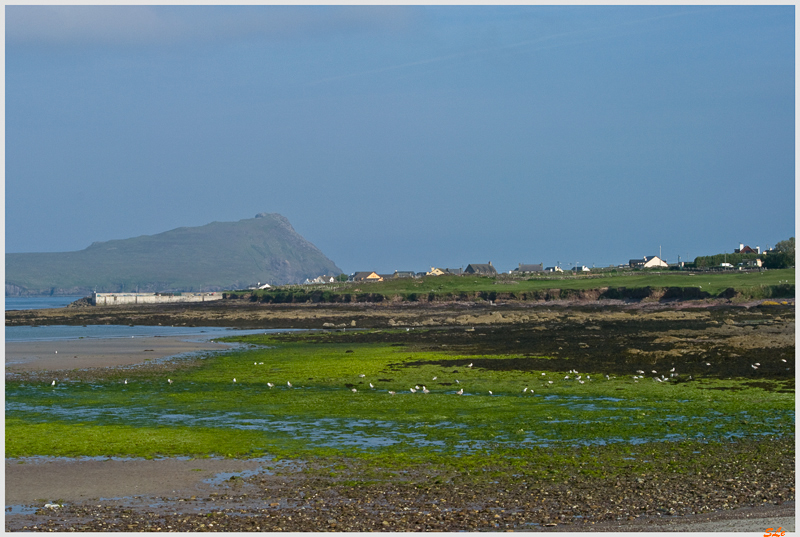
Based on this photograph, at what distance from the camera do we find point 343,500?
12242 millimetres

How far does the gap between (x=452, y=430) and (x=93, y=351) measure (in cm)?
3113

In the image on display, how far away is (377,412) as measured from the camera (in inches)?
819

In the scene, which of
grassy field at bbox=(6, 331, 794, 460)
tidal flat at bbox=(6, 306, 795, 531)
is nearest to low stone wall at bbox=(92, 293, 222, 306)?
tidal flat at bbox=(6, 306, 795, 531)

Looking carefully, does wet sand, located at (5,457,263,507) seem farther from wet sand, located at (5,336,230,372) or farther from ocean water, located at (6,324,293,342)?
ocean water, located at (6,324,293,342)

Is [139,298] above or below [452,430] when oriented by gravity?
above

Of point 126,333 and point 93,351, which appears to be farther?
point 126,333

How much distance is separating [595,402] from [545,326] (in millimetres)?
32267

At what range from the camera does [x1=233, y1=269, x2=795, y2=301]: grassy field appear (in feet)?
259

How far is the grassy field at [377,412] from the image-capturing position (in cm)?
→ 1659

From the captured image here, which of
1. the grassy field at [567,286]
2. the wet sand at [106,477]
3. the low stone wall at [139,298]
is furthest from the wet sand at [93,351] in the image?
the low stone wall at [139,298]

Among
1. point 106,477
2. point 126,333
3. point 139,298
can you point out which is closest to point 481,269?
point 139,298

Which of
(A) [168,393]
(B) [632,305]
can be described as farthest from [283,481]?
(B) [632,305]

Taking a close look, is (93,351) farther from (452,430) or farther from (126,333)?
(452,430)

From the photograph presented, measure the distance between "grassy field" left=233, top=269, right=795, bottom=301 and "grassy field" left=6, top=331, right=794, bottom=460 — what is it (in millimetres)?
56438
